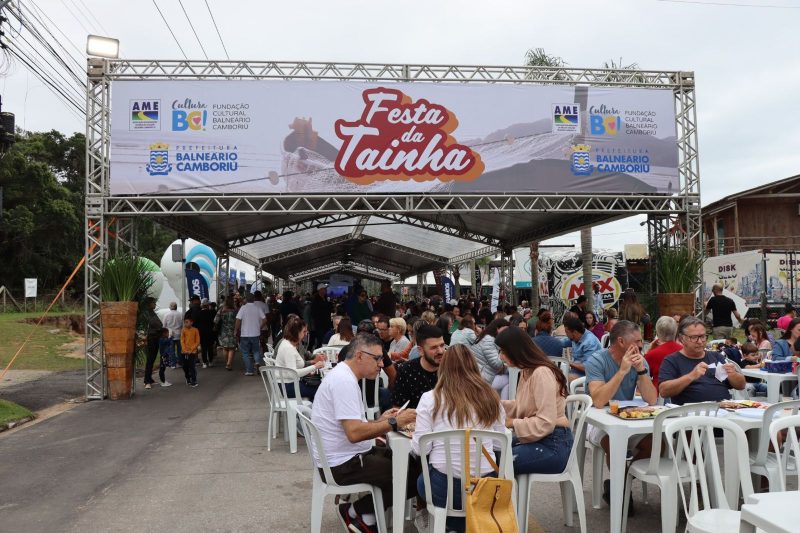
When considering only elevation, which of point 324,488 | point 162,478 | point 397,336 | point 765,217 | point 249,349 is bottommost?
point 162,478

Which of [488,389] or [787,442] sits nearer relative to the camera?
[488,389]

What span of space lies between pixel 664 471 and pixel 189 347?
30.4 ft

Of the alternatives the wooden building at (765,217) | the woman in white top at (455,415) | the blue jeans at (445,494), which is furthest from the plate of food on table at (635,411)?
the wooden building at (765,217)

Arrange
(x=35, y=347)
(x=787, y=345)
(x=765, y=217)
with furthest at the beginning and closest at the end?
(x=765, y=217)
(x=35, y=347)
(x=787, y=345)

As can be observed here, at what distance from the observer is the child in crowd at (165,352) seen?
39.6ft

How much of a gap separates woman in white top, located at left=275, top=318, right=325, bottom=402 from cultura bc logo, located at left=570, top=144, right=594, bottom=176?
562cm

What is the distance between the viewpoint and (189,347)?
462 inches

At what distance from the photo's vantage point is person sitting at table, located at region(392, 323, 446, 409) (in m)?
5.18

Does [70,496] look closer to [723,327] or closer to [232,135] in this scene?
Result: [232,135]

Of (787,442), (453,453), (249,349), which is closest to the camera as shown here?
(453,453)

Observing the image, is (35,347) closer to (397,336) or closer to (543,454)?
(397,336)

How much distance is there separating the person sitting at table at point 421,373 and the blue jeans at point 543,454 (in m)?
1.23

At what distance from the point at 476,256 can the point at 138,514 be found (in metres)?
19.8

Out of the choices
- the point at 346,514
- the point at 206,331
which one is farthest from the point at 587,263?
the point at 346,514
